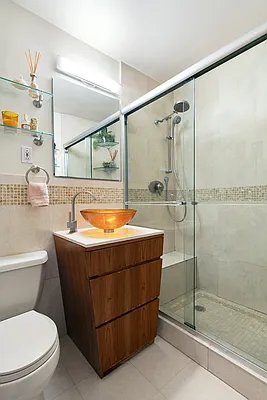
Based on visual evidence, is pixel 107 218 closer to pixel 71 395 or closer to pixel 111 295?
pixel 111 295

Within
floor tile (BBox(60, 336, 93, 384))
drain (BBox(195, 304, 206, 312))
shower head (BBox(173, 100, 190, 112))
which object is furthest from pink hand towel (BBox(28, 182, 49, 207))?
drain (BBox(195, 304, 206, 312))

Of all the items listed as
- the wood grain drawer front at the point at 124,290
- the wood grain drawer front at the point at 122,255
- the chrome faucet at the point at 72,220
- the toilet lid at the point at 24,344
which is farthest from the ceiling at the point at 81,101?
the toilet lid at the point at 24,344

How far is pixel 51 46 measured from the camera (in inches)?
59.2

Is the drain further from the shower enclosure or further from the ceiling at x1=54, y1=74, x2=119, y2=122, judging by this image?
the ceiling at x1=54, y1=74, x2=119, y2=122

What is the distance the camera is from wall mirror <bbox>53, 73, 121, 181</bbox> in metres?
1.54

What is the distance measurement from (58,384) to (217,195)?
1.79 m

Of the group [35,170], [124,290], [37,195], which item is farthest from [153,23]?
[124,290]

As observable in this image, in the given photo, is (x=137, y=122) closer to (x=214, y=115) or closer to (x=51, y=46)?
(x=214, y=115)

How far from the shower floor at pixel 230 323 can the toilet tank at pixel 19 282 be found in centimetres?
94

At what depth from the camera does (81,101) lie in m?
1.68

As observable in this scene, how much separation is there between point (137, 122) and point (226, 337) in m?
1.82

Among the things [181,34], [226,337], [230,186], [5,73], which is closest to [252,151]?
[230,186]

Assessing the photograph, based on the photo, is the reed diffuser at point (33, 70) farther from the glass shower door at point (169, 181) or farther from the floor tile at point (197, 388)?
the floor tile at point (197, 388)

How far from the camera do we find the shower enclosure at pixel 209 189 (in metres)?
1.68
